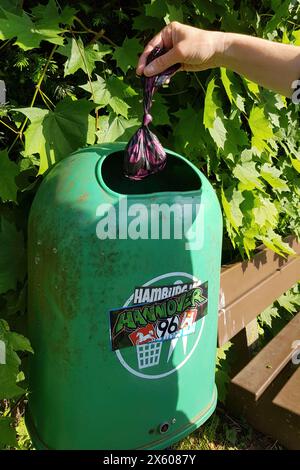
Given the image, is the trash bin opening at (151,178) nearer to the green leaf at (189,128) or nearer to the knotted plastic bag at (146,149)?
the knotted plastic bag at (146,149)

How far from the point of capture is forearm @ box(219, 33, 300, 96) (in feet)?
4.15

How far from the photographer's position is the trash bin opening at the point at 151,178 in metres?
1.35

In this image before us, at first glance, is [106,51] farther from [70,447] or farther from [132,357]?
[70,447]

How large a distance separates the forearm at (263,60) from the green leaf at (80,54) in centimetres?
35

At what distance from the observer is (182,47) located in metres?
1.21

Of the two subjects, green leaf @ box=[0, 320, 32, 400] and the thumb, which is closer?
green leaf @ box=[0, 320, 32, 400]

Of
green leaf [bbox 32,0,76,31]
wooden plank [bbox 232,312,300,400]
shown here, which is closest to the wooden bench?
wooden plank [bbox 232,312,300,400]

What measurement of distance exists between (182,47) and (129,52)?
0.27 m

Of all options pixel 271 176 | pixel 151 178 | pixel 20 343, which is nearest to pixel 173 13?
pixel 151 178

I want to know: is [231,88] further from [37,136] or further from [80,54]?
[37,136]

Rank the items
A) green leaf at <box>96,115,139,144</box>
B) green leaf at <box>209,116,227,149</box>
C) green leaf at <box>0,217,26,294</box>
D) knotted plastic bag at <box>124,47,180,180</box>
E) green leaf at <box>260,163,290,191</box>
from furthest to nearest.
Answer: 1. green leaf at <box>260,163,290,191</box>
2. green leaf at <box>209,116,227,149</box>
3. green leaf at <box>96,115,139,144</box>
4. green leaf at <box>0,217,26,294</box>
5. knotted plastic bag at <box>124,47,180,180</box>

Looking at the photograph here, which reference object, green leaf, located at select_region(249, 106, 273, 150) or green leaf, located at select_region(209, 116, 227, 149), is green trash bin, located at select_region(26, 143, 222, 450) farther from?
green leaf, located at select_region(249, 106, 273, 150)

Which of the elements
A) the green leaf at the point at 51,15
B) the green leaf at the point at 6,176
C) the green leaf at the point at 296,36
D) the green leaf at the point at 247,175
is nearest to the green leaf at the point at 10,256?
the green leaf at the point at 6,176

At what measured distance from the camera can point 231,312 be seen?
1.99 meters
